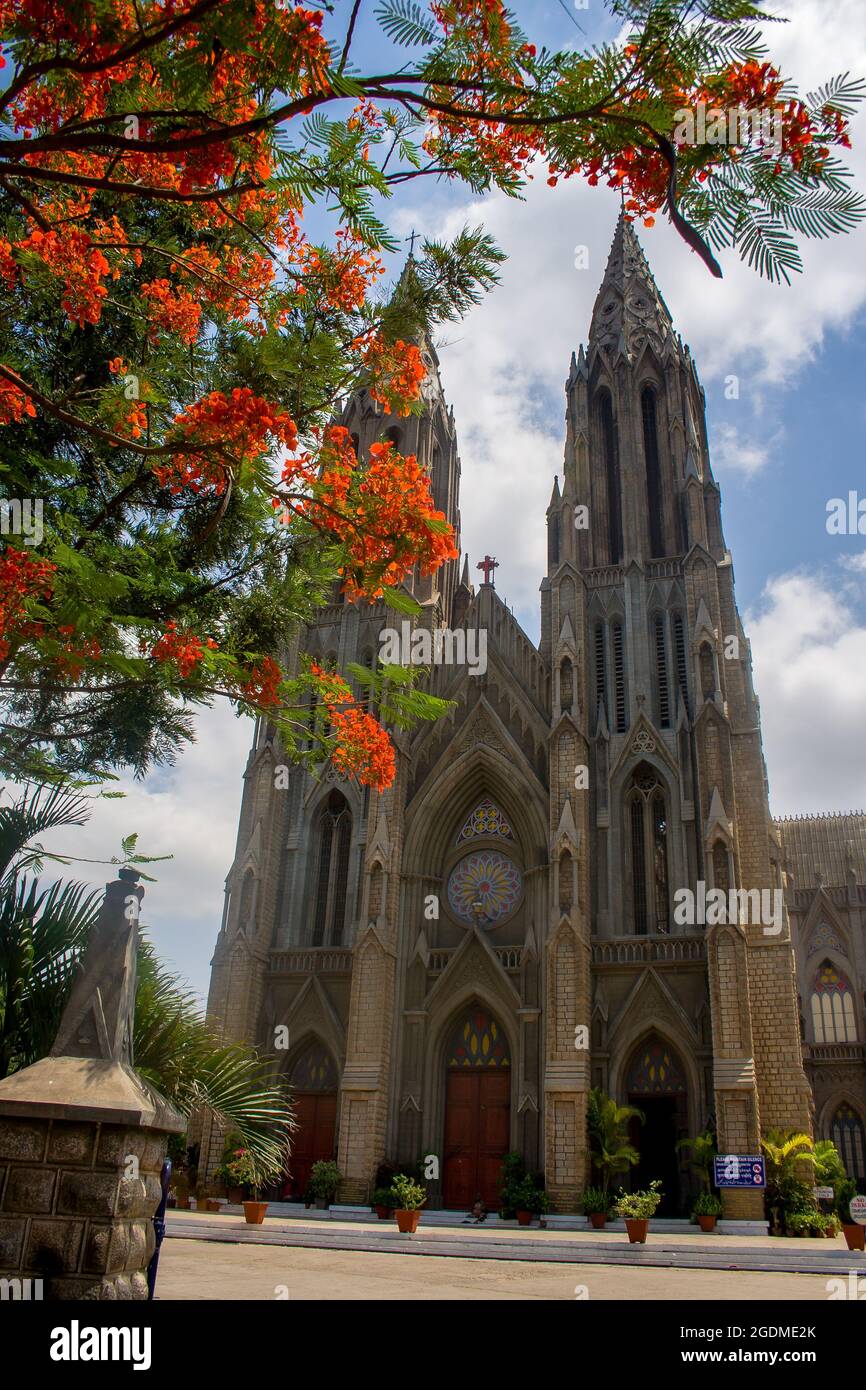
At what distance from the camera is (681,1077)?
84.2ft

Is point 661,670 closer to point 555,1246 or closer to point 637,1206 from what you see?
point 637,1206

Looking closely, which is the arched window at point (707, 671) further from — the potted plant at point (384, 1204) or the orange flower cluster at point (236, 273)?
the orange flower cluster at point (236, 273)

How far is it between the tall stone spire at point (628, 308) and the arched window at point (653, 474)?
1822 millimetres

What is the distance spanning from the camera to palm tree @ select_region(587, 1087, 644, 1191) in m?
23.7

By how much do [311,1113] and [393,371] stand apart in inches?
983

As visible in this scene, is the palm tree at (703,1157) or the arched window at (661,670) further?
the arched window at (661,670)

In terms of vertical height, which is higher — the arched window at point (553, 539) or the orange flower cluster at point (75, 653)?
the arched window at point (553, 539)

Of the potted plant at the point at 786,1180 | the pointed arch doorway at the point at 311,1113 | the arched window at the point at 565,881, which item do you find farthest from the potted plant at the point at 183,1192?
the potted plant at the point at 786,1180

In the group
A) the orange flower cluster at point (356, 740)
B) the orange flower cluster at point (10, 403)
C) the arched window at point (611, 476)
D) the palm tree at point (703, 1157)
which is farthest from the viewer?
the arched window at point (611, 476)

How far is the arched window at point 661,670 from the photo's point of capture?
29.8m

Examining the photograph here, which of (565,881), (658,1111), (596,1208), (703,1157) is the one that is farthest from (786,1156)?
(565,881)

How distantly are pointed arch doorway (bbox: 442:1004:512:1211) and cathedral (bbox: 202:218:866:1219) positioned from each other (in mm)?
55

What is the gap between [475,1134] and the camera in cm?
2672
